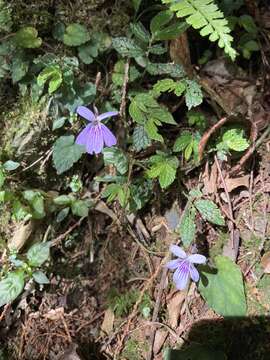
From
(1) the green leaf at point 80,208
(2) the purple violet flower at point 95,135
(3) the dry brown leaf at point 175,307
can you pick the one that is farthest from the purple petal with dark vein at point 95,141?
(3) the dry brown leaf at point 175,307

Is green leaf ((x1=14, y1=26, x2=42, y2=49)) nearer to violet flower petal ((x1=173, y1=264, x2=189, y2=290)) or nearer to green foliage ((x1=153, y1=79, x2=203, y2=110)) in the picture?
green foliage ((x1=153, y1=79, x2=203, y2=110))

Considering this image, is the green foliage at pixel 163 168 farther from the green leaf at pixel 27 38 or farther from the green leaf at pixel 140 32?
the green leaf at pixel 27 38

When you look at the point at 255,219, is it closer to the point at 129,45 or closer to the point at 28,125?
the point at 129,45

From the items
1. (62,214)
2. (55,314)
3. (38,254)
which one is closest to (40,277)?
(38,254)

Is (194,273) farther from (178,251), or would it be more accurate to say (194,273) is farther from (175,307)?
(175,307)

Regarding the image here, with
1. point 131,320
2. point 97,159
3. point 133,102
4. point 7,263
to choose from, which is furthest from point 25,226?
point 133,102

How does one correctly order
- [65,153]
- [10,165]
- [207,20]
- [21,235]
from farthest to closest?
[21,235]
[65,153]
[10,165]
[207,20]

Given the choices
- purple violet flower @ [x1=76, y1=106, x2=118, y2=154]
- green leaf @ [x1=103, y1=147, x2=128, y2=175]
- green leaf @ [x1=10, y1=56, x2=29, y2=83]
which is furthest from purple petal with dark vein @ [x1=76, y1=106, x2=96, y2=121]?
green leaf @ [x1=10, y1=56, x2=29, y2=83]
